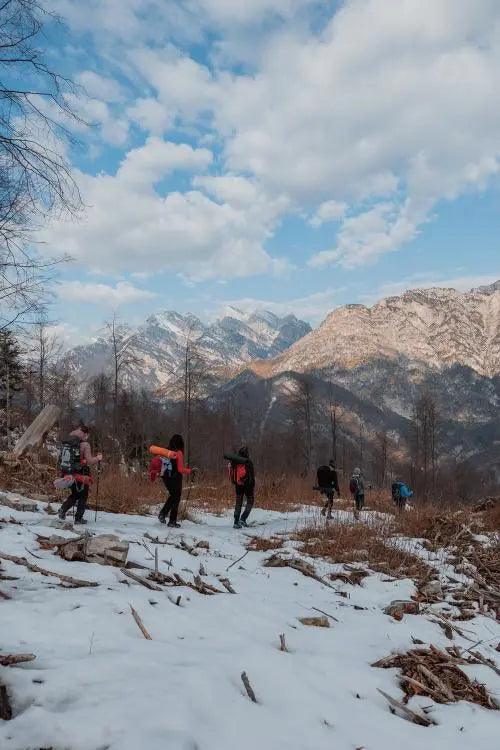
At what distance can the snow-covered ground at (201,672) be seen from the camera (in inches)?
91.3

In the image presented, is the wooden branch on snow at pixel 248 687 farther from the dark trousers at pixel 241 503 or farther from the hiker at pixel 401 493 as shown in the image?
the hiker at pixel 401 493

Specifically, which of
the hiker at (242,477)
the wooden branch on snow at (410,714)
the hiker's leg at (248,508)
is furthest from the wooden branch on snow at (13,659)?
the hiker's leg at (248,508)

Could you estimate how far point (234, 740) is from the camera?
234 cm

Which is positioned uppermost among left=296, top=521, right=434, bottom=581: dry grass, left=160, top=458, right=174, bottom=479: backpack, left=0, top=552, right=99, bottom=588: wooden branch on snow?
left=160, top=458, right=174, bottom=479: backpack

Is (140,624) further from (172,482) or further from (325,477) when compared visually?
(325,477)

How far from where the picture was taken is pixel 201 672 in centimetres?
292

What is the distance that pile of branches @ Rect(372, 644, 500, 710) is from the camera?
3.46 metres

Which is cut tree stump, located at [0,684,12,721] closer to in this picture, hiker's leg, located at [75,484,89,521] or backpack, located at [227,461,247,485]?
hiker's leg, located at [75,484,89,521]

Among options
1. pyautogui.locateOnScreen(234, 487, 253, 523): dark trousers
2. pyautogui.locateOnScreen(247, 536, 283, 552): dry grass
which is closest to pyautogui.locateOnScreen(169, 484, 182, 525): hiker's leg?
pyautogui.locateOnScreen(247, 536, 283, 552): dry grass

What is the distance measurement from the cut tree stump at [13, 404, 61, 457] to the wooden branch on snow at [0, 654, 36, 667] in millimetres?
11823

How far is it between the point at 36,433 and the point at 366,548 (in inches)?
408

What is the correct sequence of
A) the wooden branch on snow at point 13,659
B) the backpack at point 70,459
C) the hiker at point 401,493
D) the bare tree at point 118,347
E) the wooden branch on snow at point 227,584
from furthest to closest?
the bare tree at point 118,347 < the hiker at point 401,493 < the backpack at point 70,459 < the wooden branch on snow at point 227,584 < the wooden branch on snow at point 13,659

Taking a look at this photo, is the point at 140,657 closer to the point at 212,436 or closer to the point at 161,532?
the point at 161,532

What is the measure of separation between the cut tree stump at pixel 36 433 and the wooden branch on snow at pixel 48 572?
9367 mm
